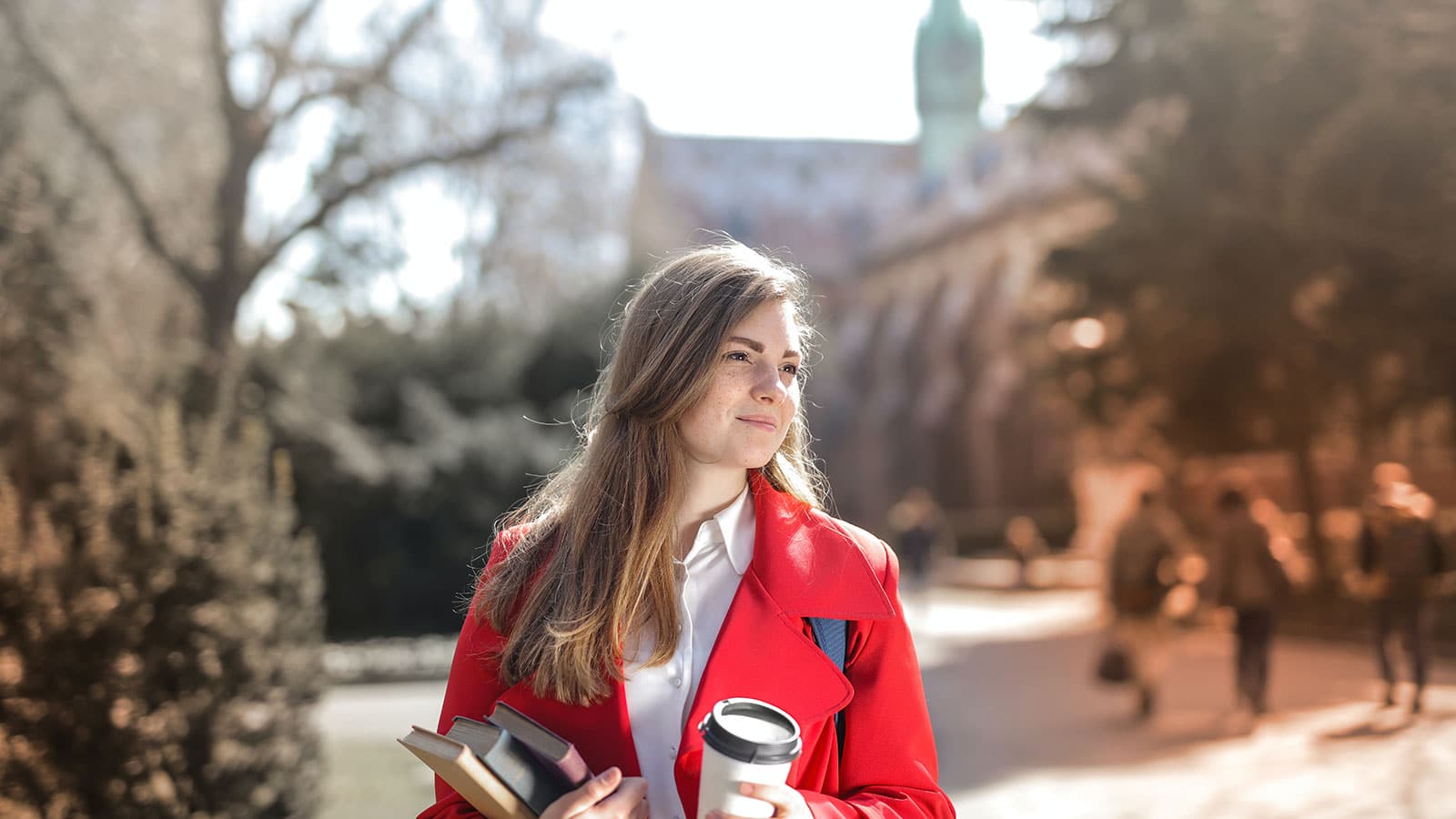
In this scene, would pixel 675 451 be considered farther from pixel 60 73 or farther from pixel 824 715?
pixel 60 73

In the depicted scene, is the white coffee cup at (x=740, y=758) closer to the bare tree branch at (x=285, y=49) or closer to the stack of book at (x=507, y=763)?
the stack of book at (x=507, y=763)

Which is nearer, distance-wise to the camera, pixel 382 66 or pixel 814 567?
pixel 814 567

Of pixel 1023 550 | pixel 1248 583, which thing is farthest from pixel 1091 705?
pixel 1023 550

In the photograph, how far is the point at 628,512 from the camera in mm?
2160

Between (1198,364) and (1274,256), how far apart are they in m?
2.88

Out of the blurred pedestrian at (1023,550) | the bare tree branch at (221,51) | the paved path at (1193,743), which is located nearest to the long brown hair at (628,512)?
the paved path at (1193,743)

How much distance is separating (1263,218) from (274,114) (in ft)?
36.7

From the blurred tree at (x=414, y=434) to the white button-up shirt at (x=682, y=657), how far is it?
1629 cm

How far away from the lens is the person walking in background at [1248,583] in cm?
1171

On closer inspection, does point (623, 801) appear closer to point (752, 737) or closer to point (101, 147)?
point (752, 737)

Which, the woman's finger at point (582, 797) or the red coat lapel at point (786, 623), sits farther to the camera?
the red coat lapel at point (786, 623)

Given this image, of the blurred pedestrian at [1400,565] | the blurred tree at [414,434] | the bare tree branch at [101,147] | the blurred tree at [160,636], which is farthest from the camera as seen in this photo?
the blurred tree at [414,434]

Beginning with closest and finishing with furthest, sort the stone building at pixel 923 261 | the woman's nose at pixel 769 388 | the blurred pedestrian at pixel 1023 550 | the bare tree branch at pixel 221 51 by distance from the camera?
the woman's nose at pixel 769 388 → the bare tree branch at pixel 221 51 → the blurred pedestrian at pixel 1023 550 → the stone building at pixel 923 261

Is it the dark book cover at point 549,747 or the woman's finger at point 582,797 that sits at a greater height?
the dark book cover at point 549,747
